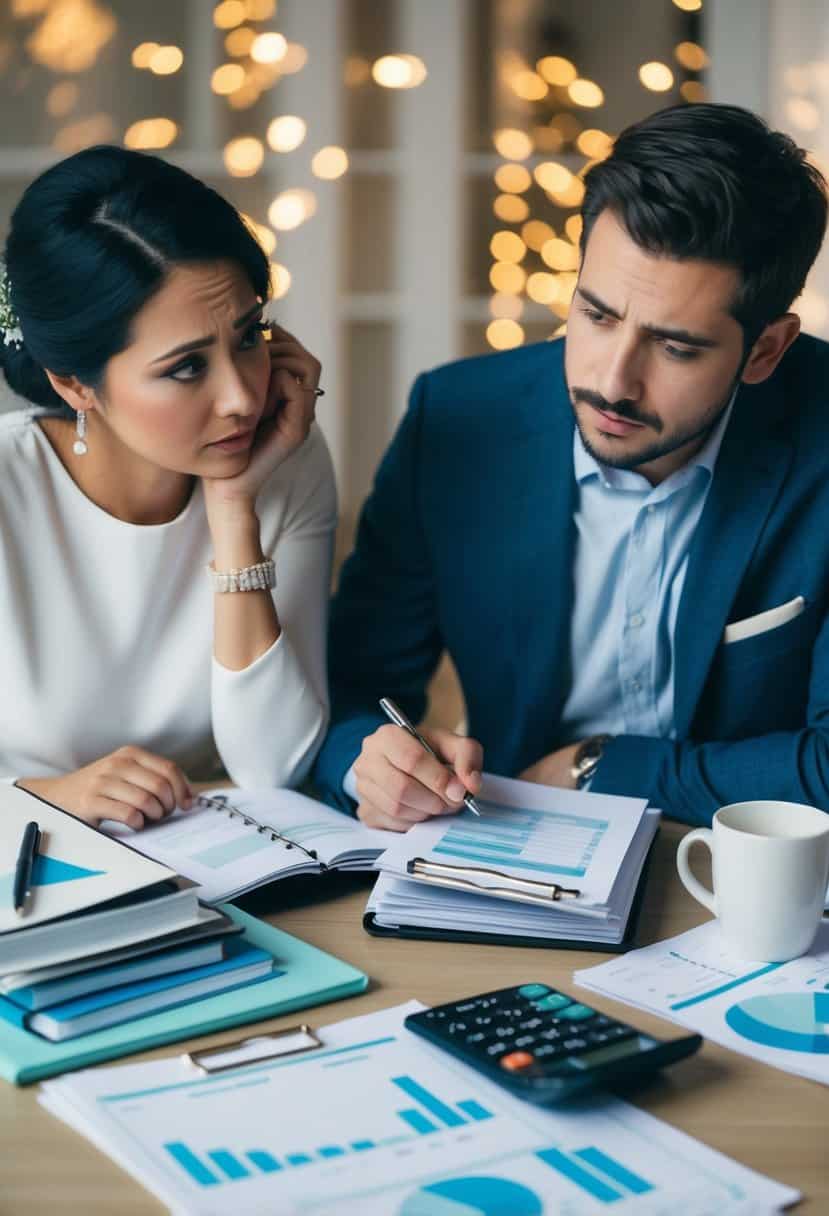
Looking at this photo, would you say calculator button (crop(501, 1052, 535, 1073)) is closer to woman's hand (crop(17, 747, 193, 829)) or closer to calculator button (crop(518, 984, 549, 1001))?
calculator button (crop(518, 984, 549, 1001))

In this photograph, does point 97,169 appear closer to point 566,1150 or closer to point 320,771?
point 320,771

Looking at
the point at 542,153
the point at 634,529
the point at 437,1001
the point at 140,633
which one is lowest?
the point at 437,1001

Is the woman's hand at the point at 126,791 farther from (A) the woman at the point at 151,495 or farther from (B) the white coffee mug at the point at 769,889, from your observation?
(B) the white coffee mug at the point at 769,889

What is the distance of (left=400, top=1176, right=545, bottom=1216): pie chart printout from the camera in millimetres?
673

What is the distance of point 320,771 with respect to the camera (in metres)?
1.43

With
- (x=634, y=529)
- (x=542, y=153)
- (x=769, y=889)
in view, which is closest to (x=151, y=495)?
(x=634, y=529)

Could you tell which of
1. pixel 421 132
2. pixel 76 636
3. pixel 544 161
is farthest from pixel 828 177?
pixel 76 636

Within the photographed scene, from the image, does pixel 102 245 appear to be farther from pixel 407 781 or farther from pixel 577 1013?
pixel 577 1013

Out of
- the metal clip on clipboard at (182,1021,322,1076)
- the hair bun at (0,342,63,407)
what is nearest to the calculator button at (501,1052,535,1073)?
the metal clip on clipboard at (182,1021,322,1076)

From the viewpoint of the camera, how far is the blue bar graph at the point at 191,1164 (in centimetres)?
70

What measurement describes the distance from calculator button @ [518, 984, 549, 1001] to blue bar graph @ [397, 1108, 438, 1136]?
132 mm

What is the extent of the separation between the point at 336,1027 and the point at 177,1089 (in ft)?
0.40

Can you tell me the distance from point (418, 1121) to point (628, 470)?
3.17 feet

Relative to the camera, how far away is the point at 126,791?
1208 millimetres
